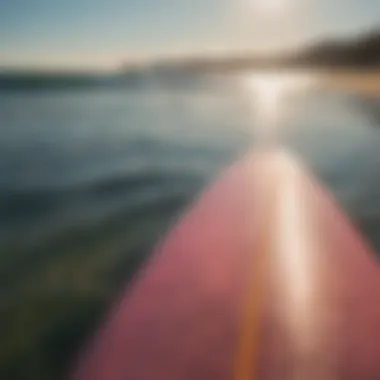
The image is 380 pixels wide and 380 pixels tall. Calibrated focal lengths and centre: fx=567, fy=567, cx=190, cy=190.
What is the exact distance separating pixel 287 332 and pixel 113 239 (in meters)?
1.01

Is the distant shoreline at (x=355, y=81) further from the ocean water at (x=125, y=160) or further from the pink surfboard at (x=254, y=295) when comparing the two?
the pink surfboard at (x=254, y=295)

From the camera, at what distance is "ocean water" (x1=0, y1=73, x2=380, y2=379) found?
2580 mm

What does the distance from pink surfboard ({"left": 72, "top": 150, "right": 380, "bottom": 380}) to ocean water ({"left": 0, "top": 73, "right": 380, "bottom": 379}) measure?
0.12 metres

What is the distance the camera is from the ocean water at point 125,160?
2580 millimetres

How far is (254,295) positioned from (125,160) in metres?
1.05

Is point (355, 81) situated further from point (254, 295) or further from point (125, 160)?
point (254, 295)

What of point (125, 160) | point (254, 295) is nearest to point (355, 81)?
point (125, 160)

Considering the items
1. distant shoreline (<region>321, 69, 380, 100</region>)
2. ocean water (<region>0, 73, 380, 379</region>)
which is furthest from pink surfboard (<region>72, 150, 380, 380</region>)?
distant shoreline (<region>321, 69, 380, 100</region>)

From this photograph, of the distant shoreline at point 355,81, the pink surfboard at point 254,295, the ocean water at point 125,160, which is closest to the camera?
the pink surfboard at point 254,295

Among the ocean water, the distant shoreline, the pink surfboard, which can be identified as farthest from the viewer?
the distant shoreline

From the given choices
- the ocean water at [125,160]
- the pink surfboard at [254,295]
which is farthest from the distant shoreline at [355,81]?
the pink surfboard at [254,295]

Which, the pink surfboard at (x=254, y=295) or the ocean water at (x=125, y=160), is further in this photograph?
the ocean water at (x=125, y=160)

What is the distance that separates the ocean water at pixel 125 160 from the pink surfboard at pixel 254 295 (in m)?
0.12

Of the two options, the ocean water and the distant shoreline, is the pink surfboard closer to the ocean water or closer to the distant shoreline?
the ocean water
